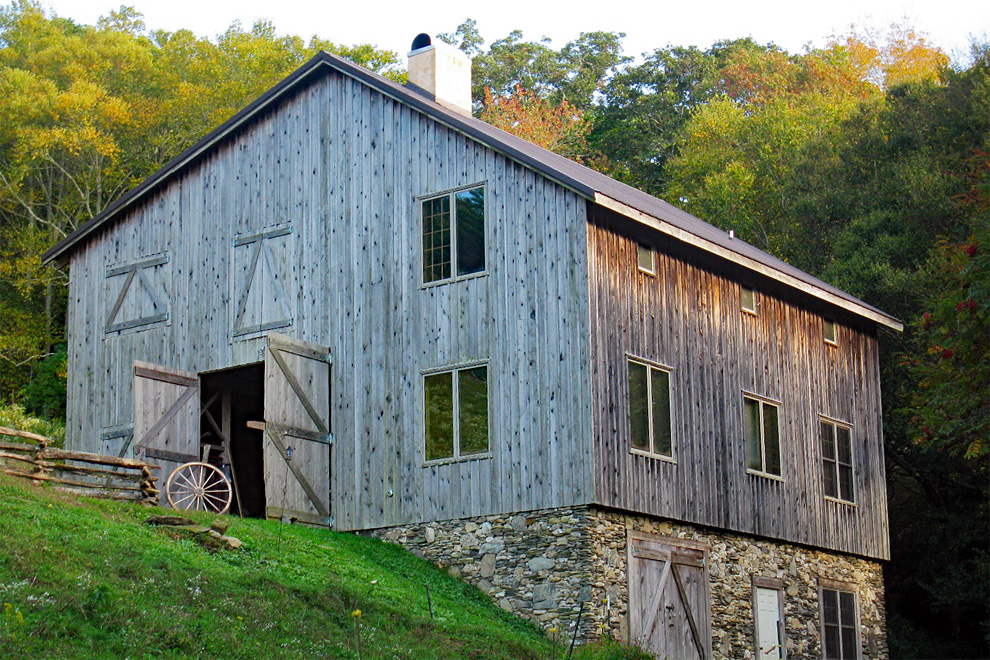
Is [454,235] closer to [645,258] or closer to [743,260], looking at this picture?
[645,258]

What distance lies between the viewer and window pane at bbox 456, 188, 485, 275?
21047 millimetres

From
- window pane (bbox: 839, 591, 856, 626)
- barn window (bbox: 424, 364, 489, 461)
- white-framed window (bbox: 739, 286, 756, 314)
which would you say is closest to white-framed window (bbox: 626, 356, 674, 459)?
barn window (bbox: 424, 364, 489, 461)

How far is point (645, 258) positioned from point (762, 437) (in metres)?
4.44

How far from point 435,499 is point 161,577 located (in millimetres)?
6301

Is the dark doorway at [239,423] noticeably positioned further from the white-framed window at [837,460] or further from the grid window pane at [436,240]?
the white-framed window at [837,460]

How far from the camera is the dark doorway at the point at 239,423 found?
82.5ft

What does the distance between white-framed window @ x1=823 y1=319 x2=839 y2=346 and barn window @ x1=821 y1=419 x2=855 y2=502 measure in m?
1.67

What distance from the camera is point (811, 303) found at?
25.8 metres

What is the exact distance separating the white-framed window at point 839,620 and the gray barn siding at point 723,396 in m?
0.81

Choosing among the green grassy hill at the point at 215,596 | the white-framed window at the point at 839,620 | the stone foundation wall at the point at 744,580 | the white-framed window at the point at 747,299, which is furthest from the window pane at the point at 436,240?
the white-framed window at the point at 839,620

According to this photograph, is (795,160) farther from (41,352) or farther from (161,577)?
(161,577)

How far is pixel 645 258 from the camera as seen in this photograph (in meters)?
21.5

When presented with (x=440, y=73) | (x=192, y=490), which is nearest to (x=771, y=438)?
(x=440, y=73)

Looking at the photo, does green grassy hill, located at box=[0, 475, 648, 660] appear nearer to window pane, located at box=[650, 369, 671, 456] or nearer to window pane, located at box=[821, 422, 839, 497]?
window pane, located at box=[650, 369, 671, 456]
